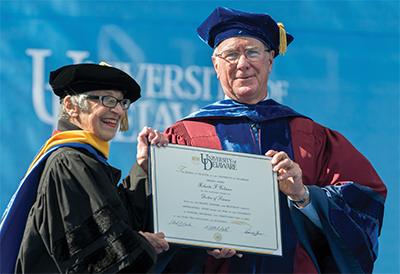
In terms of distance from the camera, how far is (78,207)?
7.74 feet

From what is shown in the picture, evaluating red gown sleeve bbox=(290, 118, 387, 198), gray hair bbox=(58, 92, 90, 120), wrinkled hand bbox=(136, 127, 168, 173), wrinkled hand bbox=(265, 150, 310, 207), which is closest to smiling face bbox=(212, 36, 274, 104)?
red gown sleeve bbox=(290, 118, 387, 198)

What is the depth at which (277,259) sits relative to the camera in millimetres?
2838

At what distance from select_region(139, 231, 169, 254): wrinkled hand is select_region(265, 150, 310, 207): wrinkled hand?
0.62m

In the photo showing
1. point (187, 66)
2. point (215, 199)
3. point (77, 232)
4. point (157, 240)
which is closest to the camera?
point (77, 232)

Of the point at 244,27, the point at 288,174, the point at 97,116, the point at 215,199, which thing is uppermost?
the point at 244,27

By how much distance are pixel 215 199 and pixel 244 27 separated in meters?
1.02

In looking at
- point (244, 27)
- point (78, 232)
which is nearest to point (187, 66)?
point (244, 27)

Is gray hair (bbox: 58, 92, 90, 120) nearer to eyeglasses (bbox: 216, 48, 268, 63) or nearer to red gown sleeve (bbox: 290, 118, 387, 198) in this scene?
eyeglasses (bbox: 216, 48, 268, 63)

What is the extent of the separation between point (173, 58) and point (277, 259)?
6.96 feet

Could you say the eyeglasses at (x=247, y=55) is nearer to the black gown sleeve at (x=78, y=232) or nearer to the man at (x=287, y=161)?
the man at (x=287, y=161)

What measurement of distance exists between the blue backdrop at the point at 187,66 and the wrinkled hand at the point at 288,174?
67.0 inches
